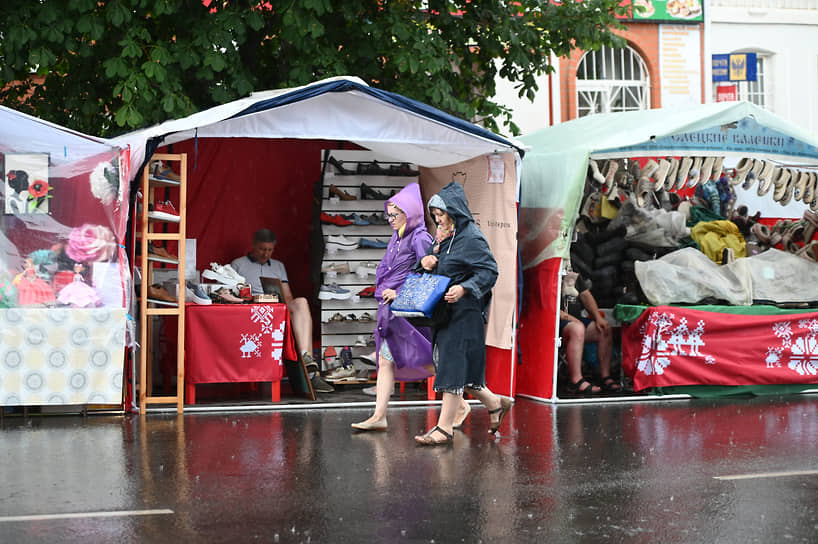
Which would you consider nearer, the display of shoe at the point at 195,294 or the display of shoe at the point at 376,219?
the display of shoe at the point at 195,294

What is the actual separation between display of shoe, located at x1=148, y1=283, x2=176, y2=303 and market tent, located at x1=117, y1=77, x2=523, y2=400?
1.14 m

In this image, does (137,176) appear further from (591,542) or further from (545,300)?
(591,542)

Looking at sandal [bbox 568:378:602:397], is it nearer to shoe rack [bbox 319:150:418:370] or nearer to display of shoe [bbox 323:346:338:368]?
shoe rack [bbox 319:150:418:370]

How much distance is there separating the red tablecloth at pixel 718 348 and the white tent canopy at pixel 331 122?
7.78ft

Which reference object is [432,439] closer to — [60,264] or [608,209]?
[60,264]

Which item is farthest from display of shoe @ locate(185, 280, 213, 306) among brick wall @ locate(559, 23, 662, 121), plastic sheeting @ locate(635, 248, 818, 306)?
brick wall @ locate(559, 23, 662, 121)

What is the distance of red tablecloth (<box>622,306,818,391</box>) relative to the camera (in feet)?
36.5

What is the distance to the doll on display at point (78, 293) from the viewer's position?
9383 millimetres

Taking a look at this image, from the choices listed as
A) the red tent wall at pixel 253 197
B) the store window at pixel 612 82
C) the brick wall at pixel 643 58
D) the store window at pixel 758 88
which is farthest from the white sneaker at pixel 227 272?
the store window at pixel 758 88

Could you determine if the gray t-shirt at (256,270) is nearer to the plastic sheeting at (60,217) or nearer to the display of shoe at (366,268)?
the display of shoe at (366,268)

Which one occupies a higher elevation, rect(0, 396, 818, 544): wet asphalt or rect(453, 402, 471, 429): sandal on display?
rect(453, 402, 471, 429): sandal on display

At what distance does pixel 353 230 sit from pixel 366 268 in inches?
18.3

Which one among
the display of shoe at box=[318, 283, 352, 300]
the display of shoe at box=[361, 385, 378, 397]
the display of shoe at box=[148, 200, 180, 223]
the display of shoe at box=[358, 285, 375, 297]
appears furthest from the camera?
the display of shoe at box=[358, 285, 375, 297]

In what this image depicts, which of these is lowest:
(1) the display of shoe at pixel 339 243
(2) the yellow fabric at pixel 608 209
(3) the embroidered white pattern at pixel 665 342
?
(3) the embroidered white pattern at pixel 665 342
